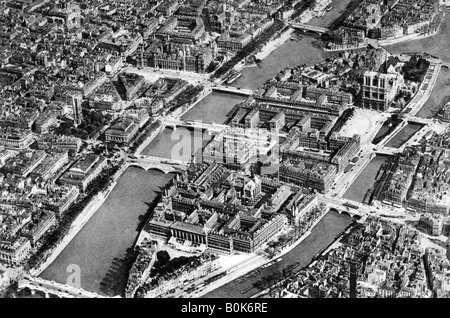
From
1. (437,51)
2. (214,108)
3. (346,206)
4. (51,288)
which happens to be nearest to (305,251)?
(346,206)

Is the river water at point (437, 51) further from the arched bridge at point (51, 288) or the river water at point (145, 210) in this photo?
the arched bridge at point (51, 288)

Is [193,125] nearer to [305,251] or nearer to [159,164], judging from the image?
[159,164]

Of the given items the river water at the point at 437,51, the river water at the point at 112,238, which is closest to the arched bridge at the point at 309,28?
the river water at the point at 437,51

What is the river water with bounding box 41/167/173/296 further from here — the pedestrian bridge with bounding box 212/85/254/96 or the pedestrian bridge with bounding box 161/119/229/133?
the pedestrian bridge with bounding box 212/85/254/96

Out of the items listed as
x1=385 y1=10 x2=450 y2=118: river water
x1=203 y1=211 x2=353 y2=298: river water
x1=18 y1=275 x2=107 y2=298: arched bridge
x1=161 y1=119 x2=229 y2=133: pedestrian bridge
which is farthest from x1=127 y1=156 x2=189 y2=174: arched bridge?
x1=385 y1=10 x2=450 y2=118: river water

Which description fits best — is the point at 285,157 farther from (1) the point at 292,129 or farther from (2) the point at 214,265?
(2) the point at 214,265
